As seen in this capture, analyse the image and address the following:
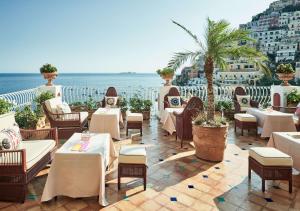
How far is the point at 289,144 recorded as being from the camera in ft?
10.8

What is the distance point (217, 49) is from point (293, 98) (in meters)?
4.17

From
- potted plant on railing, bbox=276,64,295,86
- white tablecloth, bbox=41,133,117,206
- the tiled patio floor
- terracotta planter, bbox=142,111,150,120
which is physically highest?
potted plant on railing, bbox=276,64,295,86

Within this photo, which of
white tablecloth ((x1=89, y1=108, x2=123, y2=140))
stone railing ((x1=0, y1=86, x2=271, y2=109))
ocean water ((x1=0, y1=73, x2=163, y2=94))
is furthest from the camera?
ocean water ((x1=0, y1=73, x2=163, y2=94))

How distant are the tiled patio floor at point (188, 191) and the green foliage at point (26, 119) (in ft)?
8.28

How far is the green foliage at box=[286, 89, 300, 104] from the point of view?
672 cm

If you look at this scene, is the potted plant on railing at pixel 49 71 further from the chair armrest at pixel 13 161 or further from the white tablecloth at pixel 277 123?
the white tablecloth at pixel 277 123

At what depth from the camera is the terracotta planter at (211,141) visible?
3.87 m

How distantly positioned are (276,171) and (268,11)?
76958mm

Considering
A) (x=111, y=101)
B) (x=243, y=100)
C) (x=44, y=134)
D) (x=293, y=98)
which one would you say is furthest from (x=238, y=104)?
(x=44, y=134)

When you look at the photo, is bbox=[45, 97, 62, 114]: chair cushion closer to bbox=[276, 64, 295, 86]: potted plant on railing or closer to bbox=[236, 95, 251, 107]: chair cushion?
bbox=[236, 95, 251, 107]: chair cushion

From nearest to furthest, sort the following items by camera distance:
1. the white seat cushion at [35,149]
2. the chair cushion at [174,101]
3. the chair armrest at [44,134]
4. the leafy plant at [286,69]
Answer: the white seat cushion at [35,149] < the chair armrest at [44,134] < the chair cushion at [174,101] < the leafy plant at [286,69]

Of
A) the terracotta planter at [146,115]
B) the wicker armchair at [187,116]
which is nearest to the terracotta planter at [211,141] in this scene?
the wicker armchair at [187,116]

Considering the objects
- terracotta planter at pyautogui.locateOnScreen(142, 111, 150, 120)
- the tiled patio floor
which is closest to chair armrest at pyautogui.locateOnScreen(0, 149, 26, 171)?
the tiled patio floor

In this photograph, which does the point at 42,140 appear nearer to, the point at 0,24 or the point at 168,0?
the point at 168,0
